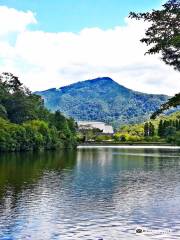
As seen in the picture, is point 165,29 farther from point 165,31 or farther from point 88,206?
point 88,206

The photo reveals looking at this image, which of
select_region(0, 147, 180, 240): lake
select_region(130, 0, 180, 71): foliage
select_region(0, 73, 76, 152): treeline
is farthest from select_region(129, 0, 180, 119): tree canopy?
select_region(0, 73, 76, 152): treeline

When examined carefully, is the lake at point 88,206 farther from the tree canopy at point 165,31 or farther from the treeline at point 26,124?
the treeline at point 26,124

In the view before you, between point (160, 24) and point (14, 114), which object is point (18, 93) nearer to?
point (14, 114)

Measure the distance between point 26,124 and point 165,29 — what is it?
397 ft

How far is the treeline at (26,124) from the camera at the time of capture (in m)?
134

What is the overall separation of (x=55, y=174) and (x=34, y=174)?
10.2 ft

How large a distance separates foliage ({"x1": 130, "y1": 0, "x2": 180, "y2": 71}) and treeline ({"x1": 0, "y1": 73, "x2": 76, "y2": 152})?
9876cm

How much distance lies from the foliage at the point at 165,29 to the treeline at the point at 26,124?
98759mm

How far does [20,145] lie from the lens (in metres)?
137

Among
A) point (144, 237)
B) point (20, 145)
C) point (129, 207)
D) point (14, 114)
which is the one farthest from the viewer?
point (14, 114)

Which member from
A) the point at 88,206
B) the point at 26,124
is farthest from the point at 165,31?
the point at 26,124

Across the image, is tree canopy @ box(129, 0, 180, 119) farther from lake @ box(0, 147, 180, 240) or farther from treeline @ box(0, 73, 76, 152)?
treeline @ box(0, 73, 76, 152)

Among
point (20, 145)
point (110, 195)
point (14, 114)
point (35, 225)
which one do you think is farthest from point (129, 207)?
point (14, 114)

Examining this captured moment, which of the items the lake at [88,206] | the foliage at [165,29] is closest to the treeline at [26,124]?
the lake at [88,206]
